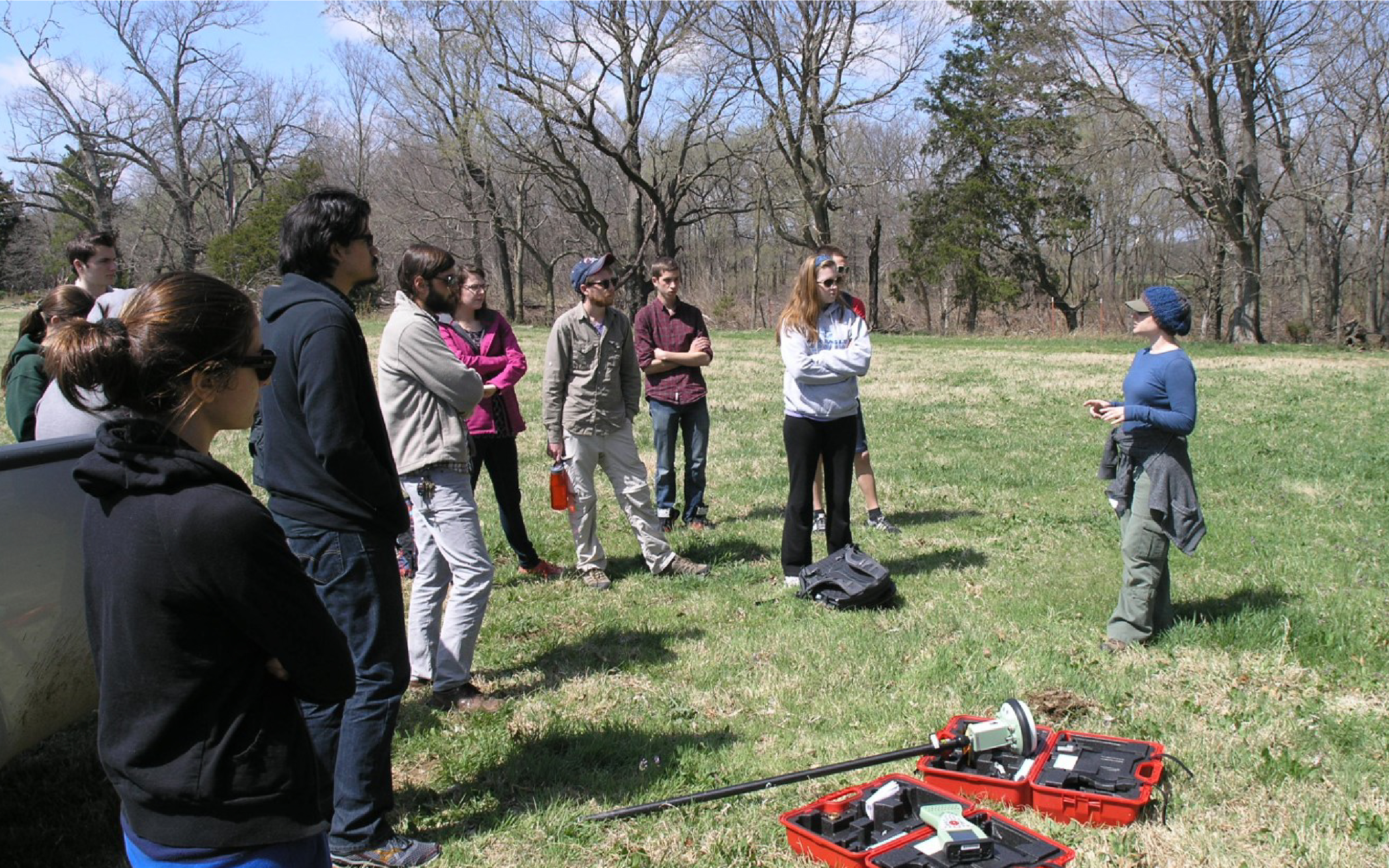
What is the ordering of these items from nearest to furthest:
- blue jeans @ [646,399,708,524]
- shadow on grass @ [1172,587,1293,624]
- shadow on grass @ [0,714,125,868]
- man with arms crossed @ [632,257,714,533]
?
shadow on grass @ [0,714,125,868] < shadow on grass @ [1172,587,1293,624] < man with arms crossed @ [632,257,714,533] < blue jeans @ [646,399,708,524]

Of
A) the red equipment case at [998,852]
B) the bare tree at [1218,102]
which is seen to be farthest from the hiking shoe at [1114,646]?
the bare tree at [1218,102]

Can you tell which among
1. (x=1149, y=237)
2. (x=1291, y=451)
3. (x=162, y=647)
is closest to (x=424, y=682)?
(x=162, y=647)

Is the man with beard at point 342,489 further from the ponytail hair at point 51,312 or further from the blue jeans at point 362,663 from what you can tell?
the ponytail hair at point 51,312

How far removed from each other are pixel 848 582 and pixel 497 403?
2.55m

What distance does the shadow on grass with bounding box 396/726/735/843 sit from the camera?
3.90m

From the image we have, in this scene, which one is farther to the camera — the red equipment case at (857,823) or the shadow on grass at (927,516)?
the shadow on grass at (927,516)

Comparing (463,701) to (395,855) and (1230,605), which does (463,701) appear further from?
(1230,605)

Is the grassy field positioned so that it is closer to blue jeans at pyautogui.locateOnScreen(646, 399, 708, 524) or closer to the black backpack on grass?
the black backpack on grass

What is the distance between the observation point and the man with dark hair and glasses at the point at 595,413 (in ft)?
21.5

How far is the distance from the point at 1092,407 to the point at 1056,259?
43.2 meters

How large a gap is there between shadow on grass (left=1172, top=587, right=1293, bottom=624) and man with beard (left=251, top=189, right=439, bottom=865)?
13.9 feet

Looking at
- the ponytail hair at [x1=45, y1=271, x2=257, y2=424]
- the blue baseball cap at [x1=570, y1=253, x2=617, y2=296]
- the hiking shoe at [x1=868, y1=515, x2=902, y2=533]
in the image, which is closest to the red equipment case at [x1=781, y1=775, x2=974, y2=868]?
the ponytail hair at [x1=45, y1=271, x2=257, y2=424]

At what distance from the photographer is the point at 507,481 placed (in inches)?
265

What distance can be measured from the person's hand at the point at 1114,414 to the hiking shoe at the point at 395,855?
368cm
